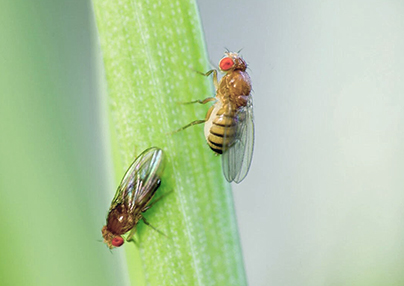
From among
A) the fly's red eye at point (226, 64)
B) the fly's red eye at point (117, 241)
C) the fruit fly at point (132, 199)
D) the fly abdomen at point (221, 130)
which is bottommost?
the fly's red eye at point (117, 241)

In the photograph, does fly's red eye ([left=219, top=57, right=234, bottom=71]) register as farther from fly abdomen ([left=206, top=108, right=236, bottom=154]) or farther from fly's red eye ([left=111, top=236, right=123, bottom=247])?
fly's red eye ([left=111, top=236, right=123, bottom=247])

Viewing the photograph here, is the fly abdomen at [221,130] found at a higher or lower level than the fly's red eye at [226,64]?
lower

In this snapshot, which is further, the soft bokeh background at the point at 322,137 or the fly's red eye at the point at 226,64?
the soft bokeh background at the point at 322,137

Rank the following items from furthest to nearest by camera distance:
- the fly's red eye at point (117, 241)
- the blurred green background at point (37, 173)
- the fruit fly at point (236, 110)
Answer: the fruit fly at point (236, 110), the fly's red eye at point (117, 241), the blurred green background at point (37, 173)

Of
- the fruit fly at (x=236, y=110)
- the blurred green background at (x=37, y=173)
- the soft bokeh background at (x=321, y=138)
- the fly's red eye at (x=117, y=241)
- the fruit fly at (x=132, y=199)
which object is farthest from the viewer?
the soft bokeh background at (x=321, y=138)

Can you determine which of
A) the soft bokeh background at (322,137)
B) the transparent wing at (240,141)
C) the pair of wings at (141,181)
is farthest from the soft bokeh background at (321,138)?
the pair of wings at (141,181)

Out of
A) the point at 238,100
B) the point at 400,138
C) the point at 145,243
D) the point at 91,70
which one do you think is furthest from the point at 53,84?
the point at 400,138

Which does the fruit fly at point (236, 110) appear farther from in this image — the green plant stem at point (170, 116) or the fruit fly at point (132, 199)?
the green plant stem at point (170, 116)
